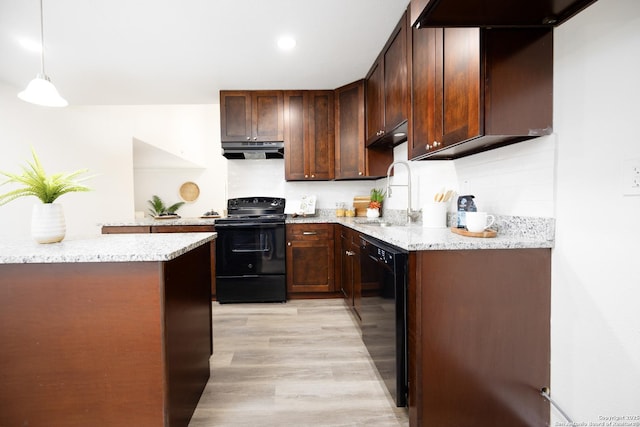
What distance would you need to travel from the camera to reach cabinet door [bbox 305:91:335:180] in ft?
11.5

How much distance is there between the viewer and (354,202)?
3645 millimetres

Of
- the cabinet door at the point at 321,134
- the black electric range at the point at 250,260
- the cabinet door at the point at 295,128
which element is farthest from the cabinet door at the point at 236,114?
the black electric range at the point at 250,260

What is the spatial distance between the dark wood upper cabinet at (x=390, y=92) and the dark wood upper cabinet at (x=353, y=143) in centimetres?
12

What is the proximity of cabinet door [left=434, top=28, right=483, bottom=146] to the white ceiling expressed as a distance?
0.75m

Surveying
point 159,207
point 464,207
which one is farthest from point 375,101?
point 159,207

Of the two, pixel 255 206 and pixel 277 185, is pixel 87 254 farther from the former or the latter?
pixel 277 185

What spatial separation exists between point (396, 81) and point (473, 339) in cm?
187

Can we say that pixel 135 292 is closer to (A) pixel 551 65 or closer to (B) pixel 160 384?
(B) pixel 160 384

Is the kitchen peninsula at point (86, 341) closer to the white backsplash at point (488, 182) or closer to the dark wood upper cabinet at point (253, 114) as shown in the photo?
the white backsplash at point (488, 182)

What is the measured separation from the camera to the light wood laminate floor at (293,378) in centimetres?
147

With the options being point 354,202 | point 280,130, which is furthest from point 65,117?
point 354,202

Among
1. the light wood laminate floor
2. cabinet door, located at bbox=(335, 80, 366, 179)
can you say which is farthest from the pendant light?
cabinet door, located at bbox=(335, 80, 366, 179)

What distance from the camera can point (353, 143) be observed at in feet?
10.9

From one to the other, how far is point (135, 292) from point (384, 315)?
1164mm
